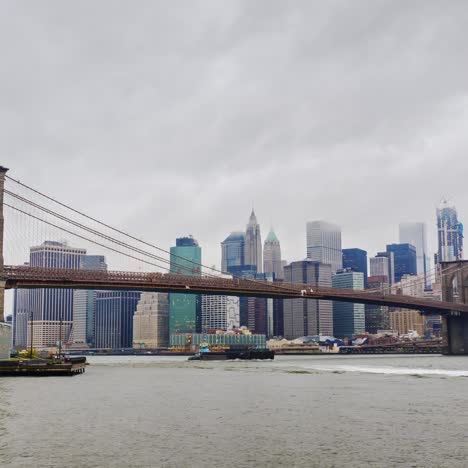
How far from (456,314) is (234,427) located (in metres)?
105

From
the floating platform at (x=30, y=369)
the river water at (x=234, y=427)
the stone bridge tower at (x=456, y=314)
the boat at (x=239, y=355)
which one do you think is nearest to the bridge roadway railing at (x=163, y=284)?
the floating platform at (x=30, y=369)

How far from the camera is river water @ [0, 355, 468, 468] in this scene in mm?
23875

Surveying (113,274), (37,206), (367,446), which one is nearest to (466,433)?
(367,446)

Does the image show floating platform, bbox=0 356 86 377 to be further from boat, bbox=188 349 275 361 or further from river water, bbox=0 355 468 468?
boat, bbox=188 349 275 361

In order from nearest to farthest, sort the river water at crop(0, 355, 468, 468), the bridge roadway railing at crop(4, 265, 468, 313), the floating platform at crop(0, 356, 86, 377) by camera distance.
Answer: the river water at crop(0, 355, 468, 468)
the floating platform at crop(0, 356, 86, 377)
the bridge roadway railing at crop(4, 265, 468, 313)

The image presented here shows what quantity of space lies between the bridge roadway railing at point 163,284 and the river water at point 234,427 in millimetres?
28791

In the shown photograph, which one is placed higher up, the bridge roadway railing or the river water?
the bridge roadway railing

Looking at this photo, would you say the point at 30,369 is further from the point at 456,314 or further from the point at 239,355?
the point at 456,314

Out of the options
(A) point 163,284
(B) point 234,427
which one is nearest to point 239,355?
(A) point 163,284

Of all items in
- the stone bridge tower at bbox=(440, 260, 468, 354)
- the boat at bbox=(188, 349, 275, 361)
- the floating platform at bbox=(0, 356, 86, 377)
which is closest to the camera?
the floating platform at bbox=(0, 356, 86, 377)

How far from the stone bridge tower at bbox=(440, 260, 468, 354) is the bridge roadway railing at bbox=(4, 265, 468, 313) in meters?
17.1

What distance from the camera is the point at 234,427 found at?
30891 mm

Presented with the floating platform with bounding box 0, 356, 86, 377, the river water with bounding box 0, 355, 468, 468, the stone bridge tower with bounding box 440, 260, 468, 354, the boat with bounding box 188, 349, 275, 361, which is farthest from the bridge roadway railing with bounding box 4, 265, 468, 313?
the river water with bounding box 0, 355, 468, 468

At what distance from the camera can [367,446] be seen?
2589 centimetres
